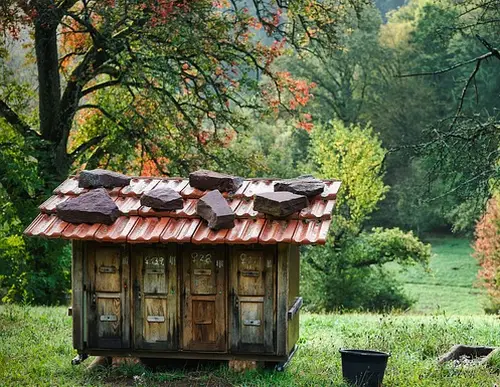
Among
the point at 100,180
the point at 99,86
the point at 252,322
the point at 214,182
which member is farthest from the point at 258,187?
the point at 99,86

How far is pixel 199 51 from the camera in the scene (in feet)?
59.9

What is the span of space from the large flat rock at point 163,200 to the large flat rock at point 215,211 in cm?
31

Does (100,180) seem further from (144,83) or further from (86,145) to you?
(86,145)

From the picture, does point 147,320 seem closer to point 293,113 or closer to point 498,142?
point 498,142

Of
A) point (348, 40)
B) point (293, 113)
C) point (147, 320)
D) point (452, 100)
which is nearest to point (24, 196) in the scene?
point (293, 113)

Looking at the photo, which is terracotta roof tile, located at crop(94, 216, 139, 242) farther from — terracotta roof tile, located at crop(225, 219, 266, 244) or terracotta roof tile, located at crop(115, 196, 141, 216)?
terracotta roof tile, located at crop(225, 219, 266, 244)

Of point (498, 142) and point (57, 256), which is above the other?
point (498, 142)

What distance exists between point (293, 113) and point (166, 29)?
482cm

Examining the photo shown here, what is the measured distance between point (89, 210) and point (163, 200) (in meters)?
1.00

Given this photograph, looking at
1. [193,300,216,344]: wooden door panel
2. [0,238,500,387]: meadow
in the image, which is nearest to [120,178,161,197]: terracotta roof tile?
[193,300,216,344]: wooden door panel

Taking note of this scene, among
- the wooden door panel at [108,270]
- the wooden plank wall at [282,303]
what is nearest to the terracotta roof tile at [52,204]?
the wooden door panel at [108,270]

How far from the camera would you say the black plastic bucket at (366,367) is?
Result: 34.6 ft

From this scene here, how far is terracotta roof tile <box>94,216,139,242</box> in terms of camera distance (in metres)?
11.2

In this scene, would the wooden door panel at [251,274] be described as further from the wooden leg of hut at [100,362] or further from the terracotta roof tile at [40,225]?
the terracotta roof tile at [40,225]
